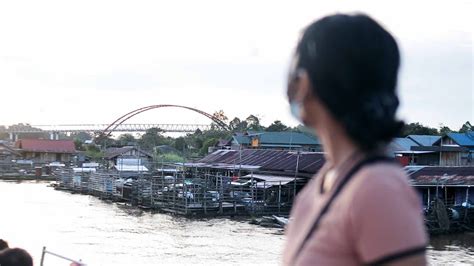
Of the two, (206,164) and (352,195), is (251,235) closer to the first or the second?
(206,164)

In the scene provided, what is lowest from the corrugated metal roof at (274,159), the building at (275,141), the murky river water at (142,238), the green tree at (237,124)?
the murky river water at (142,238)

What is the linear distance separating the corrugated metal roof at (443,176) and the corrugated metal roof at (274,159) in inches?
145

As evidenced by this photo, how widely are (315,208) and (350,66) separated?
0.20 metres

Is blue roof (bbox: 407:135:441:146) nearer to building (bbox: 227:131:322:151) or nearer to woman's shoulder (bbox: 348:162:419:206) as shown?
building (bbox: 227:131:322:151)

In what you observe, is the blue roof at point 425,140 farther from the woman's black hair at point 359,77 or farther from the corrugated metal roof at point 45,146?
the woman's black hair at point 359,77

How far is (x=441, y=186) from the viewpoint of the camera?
2278cm

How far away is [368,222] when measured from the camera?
0.76 meters

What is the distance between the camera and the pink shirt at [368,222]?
2.47ft

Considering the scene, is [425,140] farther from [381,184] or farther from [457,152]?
[381,184]

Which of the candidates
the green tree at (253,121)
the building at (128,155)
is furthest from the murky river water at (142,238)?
the green tree at (253,121)

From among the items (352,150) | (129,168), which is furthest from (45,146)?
(352,150)

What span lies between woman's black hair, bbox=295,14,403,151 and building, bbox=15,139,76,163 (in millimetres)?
53424

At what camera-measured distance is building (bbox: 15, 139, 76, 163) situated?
171ft

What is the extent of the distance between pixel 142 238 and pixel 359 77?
17494 millimetres
